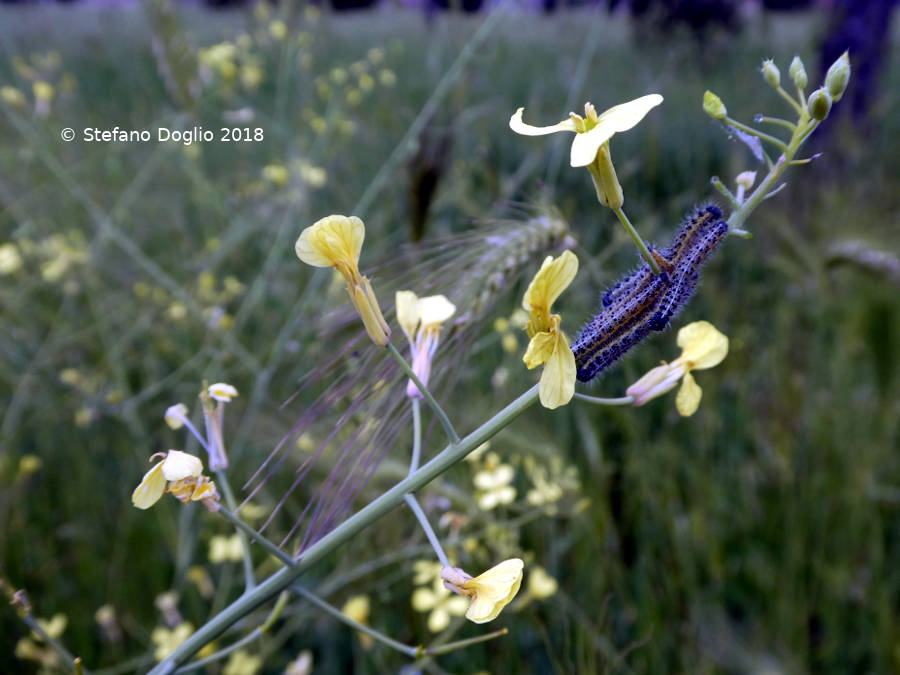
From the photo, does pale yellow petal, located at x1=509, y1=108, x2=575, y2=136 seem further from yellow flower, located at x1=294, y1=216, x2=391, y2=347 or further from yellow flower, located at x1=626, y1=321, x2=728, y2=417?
yellow flower, located at x1=626, y1=321, x2=728, y2=417

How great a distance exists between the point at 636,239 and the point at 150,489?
1.57ft

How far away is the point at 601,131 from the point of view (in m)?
0.53

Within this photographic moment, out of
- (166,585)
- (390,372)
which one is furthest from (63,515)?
(390,372)

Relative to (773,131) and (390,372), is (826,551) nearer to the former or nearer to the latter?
(390,372)

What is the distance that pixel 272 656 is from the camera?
177 cm

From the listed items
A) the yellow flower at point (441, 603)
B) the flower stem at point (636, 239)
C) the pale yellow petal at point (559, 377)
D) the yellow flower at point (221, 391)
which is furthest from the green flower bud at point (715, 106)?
the yellow flower at point (441, 603)

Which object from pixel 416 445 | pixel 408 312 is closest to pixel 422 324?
pixel 408 312

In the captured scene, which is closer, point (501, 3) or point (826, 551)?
point (501, 3)

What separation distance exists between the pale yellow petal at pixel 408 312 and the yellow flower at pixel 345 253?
0.10 meters

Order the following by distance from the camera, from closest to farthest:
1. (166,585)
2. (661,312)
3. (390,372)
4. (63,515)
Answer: (661,312), (390,372), (166,585), (63,515)

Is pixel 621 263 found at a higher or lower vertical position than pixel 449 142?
lower

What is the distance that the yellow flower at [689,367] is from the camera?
73 centimetres

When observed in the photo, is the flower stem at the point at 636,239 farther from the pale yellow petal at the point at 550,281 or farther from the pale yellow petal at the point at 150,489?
the pale yellow petal at the point at 150,489

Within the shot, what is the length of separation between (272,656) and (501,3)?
1.70 meters
